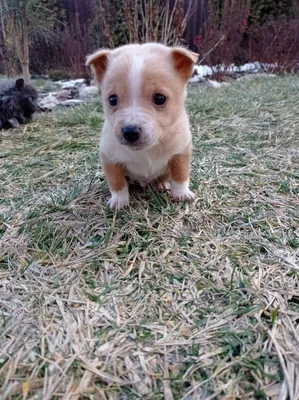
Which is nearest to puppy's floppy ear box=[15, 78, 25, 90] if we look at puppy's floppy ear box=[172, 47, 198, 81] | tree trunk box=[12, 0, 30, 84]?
tree trunk box=[12, 0, 30, 84]

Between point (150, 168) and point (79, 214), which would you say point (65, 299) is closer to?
point (79, 214)

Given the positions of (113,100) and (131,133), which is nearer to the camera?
(131,133)

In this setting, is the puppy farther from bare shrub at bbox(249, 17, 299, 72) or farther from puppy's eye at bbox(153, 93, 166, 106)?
bare shrub at bbox(249, 17, 299, 72)

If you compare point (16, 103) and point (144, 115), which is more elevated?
point (144, 115)

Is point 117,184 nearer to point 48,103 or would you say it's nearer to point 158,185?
point 158,185

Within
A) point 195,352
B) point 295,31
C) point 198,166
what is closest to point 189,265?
point 195,352

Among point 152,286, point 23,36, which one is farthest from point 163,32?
point 152,286

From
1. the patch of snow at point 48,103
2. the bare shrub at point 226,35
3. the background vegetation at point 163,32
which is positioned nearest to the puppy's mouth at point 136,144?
→ the patch of snow at point 48,103
